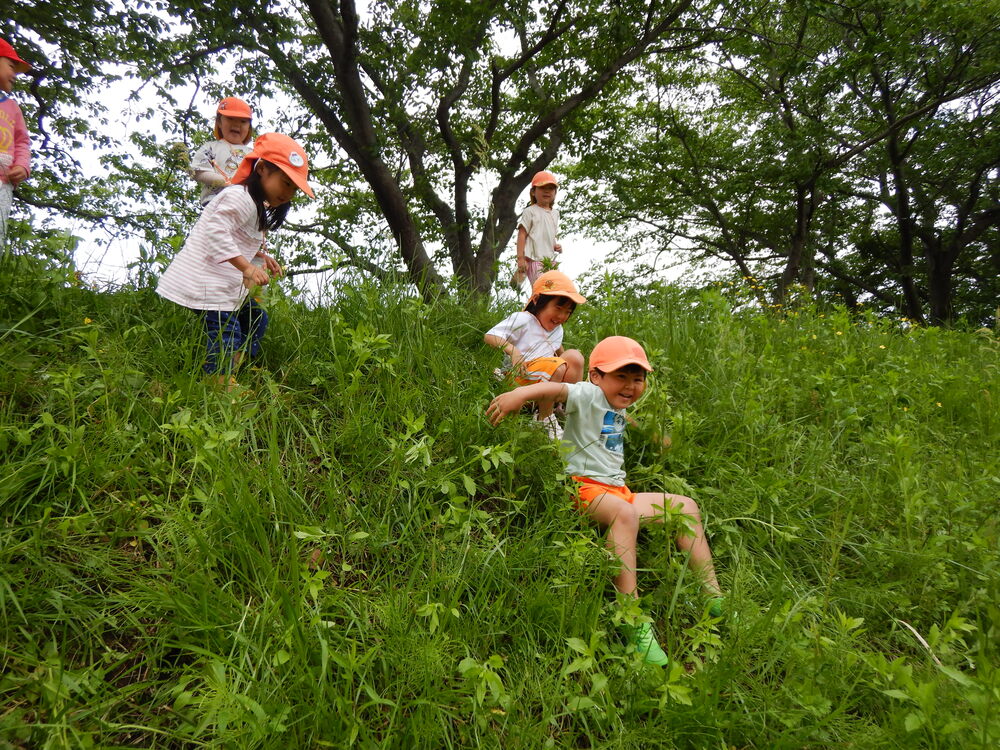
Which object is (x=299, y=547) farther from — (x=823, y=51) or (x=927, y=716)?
(x=823, y=51)

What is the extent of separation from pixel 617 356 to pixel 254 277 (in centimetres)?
188

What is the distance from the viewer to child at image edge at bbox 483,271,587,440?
3283mm

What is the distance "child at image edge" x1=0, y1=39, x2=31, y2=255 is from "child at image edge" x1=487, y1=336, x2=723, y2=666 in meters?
3.21

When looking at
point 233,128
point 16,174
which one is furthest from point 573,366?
point 16,174

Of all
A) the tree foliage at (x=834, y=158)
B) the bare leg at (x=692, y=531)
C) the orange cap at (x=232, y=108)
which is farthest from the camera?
the tree foliage at (x=834, y=158)

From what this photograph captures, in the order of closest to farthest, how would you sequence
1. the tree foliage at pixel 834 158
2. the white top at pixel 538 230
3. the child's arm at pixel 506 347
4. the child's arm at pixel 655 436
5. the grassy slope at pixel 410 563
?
1. the grassy slope at pixel 410 563
2. the child's arm at pixel 655 436
3. the child's arm at pixel 506 347
4. the white top at pixel 538 230
5. the tree foliage at pixel 834 158

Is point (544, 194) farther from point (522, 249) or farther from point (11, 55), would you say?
point (11, 55)

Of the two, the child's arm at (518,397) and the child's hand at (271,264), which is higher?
the child's hand at (271,264)

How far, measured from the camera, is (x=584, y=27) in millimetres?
8945

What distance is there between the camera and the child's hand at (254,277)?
2.83m

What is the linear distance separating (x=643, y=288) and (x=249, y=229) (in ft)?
11.7

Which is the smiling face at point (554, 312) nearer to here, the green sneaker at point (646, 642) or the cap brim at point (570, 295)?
the cap brim at point (570, 295)

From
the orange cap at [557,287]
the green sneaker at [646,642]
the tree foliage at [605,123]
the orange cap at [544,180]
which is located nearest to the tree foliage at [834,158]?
the tree foliage at [605,123]

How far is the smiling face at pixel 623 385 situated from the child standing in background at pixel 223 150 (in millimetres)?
2940
